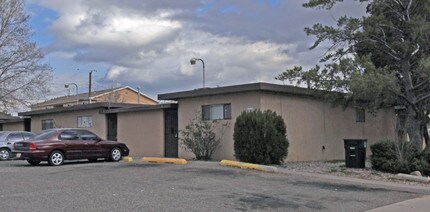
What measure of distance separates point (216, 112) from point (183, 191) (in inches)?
434

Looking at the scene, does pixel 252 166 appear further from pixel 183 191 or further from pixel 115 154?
pixel 115 154

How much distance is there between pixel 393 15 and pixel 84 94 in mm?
54785

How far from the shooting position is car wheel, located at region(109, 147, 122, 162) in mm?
21125

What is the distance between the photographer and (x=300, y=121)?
2314cm

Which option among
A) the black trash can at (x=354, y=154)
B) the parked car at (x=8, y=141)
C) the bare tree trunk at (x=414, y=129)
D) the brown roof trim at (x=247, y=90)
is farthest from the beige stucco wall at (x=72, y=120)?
the bare tree trunk at (x=414, y=129)

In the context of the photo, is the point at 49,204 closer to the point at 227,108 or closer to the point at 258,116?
the point at 258,116

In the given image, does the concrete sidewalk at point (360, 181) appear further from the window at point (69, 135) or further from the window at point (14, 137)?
the window at point (14, 137)

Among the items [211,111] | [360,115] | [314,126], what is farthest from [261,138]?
[360,115]

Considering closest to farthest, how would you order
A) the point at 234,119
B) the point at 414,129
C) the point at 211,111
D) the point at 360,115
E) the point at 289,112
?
the point at 414,129
the point at 234,119
the point at 289,112
the point at 211,111
the point at 360,115

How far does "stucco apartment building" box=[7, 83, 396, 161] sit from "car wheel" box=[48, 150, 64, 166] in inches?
250

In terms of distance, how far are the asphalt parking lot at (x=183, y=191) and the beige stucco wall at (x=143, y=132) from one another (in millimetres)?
9486

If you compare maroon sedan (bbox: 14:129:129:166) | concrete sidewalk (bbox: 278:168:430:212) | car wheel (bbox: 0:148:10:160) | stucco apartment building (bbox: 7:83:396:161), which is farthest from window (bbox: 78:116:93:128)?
concrete sidewalk (bbox: 278:168:430:212)

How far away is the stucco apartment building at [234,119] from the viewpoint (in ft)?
72.3

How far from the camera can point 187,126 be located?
23078 millimetres
